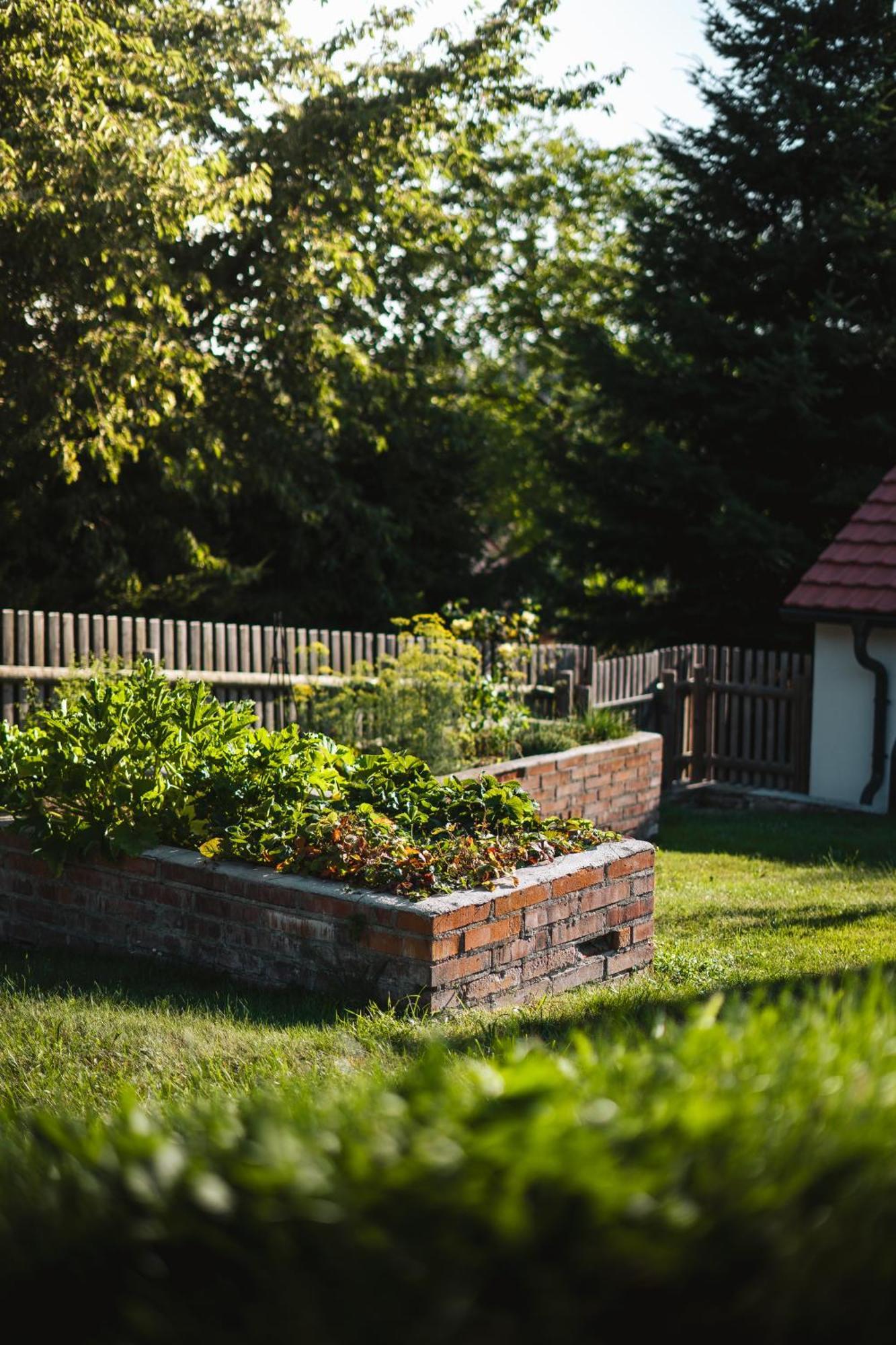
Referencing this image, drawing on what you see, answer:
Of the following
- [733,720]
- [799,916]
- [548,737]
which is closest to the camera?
[799,916]

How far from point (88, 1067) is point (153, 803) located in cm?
178

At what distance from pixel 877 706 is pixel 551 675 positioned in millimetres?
3360

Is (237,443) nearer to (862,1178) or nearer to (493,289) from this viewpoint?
(493,289)

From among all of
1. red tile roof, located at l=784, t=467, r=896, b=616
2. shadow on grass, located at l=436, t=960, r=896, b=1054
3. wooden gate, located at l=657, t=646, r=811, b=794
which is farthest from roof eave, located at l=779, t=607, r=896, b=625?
shadow on grass, located at l=436, t=960, r=896, b=1054

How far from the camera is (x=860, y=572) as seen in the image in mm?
13023

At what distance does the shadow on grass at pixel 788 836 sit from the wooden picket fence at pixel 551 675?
978 mm

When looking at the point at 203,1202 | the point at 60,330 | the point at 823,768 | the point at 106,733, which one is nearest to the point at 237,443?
the point at 60,330

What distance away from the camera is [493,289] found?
27.0 m

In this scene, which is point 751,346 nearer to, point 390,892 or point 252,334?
point 252,334

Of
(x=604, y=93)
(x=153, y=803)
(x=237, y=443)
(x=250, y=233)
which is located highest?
(x=604, y=93)

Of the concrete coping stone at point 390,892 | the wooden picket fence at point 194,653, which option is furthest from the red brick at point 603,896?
the wooden picket fence at point 194,653

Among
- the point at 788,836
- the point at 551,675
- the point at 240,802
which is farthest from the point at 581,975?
the point at 551,675

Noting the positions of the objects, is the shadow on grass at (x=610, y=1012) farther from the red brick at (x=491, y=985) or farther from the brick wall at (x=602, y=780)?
the brick wall at (x=602, y=780)

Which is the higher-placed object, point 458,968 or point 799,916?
point 458,968
